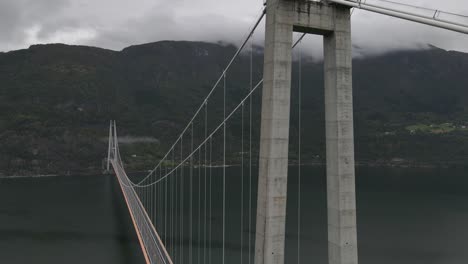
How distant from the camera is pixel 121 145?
9862cm

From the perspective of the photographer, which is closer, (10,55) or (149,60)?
(10,55)

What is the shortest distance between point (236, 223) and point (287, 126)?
28.7 meters

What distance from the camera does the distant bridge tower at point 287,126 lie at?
20.2 feet

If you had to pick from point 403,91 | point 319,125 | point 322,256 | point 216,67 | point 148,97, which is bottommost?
point 322,256

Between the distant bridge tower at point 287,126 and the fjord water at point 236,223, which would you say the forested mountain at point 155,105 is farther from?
the distant bridge tower at point 287,126

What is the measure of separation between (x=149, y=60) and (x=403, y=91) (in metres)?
119

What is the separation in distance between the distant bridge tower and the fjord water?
17.6 meters

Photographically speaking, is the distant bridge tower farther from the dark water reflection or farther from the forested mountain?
the forested mountain

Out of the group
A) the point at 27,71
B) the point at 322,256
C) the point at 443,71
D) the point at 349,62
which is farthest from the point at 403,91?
the point at 349,62

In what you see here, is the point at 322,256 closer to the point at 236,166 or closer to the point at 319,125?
the point at 236,166

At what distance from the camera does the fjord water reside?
86.1ft

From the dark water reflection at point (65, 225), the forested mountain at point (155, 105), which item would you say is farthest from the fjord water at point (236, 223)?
the forested mountain at point (155, 105)

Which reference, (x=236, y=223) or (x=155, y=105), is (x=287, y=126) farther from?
(x=155, y=105)

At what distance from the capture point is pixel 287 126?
6160 millimetres
